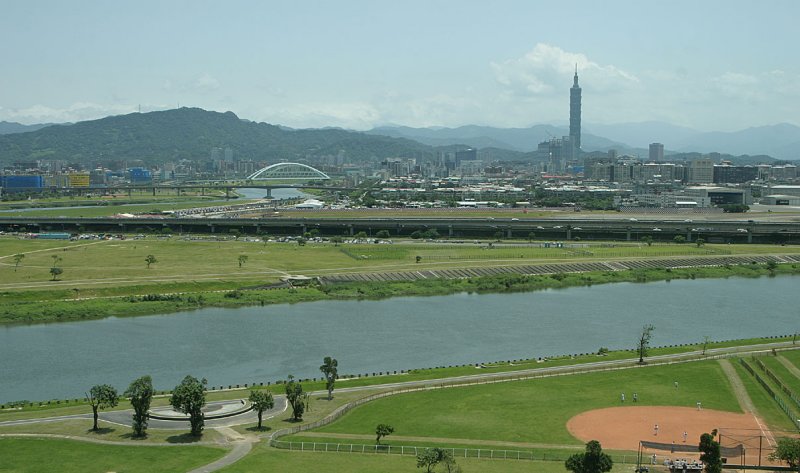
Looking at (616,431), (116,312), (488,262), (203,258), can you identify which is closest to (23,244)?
(203,258)

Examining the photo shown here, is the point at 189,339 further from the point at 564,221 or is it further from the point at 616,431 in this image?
the point at 564,221

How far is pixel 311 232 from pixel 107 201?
44974 millimetres

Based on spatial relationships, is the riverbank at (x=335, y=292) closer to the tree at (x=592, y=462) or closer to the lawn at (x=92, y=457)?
the lawn at (x=92, y=457)

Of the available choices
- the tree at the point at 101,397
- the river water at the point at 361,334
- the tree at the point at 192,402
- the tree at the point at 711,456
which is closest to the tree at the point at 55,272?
the river water at the point at 361,334

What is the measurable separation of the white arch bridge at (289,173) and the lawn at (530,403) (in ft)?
406

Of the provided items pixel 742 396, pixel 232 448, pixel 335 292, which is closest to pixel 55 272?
pixel 335 292

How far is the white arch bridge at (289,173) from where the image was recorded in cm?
14312

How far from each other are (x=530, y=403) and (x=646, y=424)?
2526mm

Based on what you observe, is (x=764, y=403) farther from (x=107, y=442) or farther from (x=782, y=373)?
(x=107, y=442)

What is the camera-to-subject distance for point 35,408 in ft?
61.1

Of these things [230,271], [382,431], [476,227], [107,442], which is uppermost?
[476,227]

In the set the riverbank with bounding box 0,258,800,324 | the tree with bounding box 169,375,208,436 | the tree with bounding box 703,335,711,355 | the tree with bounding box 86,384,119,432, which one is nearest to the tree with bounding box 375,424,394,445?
the tree with bounding box 169,375,208,436

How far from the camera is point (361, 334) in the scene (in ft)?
88.4

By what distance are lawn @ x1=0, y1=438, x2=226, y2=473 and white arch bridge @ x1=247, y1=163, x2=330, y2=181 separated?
126 m
